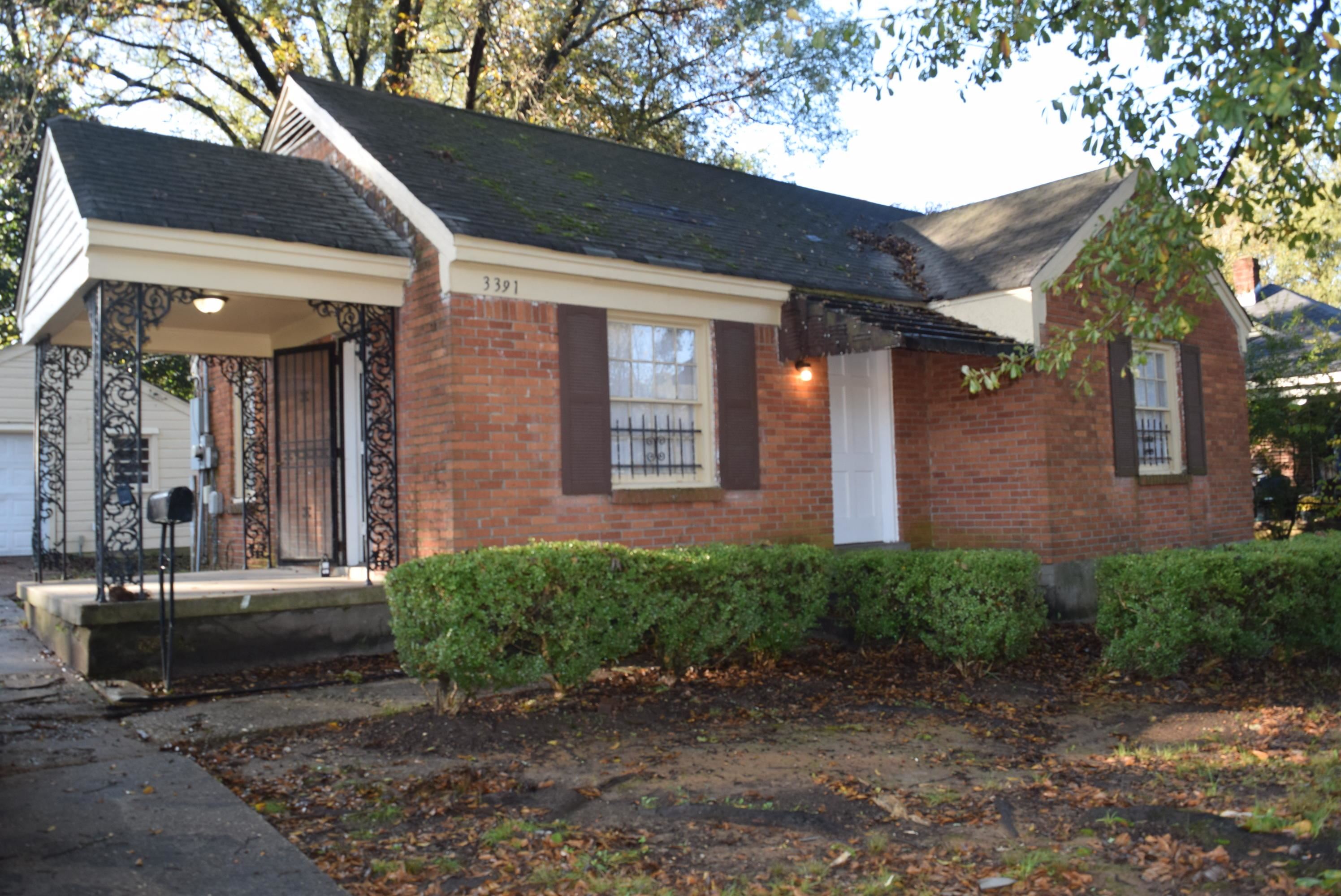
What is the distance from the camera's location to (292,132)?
10.9 m

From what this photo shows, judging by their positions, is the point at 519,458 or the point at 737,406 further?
the point at 737,406

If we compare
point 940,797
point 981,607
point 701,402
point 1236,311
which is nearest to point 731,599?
point 981,607

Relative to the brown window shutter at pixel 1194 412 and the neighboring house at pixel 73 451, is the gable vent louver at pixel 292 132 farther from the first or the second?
the brown window shutter at pixel 1194 412

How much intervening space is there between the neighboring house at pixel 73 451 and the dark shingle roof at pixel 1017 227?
509 inches

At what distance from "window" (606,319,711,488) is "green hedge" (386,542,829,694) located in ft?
6.04

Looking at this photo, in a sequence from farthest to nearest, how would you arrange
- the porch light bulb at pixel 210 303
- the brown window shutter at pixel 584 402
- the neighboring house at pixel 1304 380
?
1. the neighboring house at pixel 1304 380
2. the brown window shutter at pixel 584 402
3. the porch light bulb at pixel 210 303

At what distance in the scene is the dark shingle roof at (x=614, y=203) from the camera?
29.6 ft

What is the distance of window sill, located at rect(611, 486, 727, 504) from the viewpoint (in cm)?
895

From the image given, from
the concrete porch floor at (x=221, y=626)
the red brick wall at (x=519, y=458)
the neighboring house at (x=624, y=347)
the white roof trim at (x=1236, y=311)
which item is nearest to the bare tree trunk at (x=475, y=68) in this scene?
the neighboring house at (x=624, y=347)

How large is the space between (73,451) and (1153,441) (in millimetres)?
16571

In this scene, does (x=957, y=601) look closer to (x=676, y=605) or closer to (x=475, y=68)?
(x=676, y=605)

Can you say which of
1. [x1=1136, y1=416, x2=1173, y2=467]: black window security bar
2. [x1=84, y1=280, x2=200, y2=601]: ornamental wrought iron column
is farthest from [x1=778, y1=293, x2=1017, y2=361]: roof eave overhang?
[x1=84, y1=280, x2=200, y2=601]: ornamental wrought iron column

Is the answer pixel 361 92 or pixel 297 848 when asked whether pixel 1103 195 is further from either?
pixel 297 848

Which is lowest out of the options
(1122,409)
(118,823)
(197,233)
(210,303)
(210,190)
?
(118,823)
